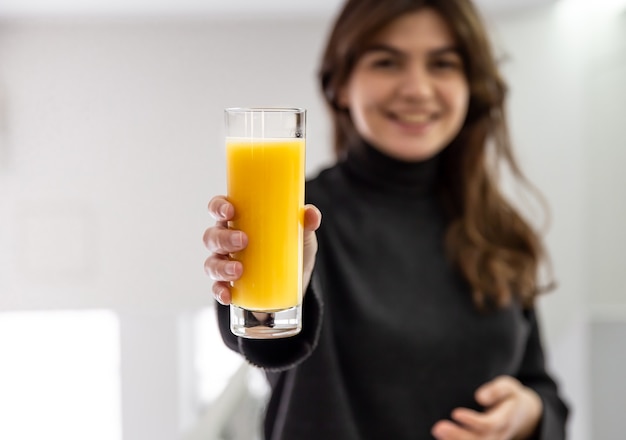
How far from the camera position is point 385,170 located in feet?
Answer: 3.22

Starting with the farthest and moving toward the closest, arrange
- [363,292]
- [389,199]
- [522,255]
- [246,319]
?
[522,255] < [389,199] < [363,292] < [246,319]

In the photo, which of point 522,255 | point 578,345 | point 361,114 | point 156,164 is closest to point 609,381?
point 578,345

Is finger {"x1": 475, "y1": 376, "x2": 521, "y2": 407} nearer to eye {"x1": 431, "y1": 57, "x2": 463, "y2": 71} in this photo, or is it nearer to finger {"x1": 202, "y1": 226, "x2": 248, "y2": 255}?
eye {"x1": 431, "y1": 57, "x2": 463, "y2": 71}

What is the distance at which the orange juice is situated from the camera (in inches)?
19.5

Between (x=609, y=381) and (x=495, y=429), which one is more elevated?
(x=495, y=429)

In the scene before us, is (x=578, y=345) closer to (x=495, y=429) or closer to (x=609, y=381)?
(x=609, y=381)

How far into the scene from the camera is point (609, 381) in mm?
1837

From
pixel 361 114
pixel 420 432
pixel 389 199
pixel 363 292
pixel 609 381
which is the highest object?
pixel 361 114

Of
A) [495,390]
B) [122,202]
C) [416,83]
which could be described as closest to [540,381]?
[495,390]

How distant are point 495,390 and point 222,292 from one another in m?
0.61

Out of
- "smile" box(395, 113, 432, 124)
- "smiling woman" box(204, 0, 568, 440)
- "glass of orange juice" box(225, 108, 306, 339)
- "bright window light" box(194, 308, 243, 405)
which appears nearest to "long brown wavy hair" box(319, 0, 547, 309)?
"smiling woman" box(204, 0, 568, 440)

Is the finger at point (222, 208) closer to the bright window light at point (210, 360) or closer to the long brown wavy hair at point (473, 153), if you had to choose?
the bright window light at point (210, 360)

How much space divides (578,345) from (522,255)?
2.94 feet

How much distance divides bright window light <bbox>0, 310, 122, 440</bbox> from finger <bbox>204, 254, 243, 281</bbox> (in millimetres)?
173
